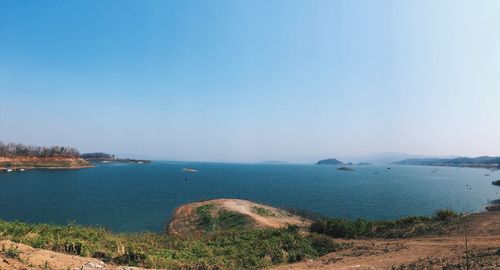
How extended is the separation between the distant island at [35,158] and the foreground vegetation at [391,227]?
147957 mm

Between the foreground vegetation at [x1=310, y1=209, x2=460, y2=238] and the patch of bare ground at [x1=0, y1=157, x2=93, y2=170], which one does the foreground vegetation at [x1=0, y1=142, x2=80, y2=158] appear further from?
the foreground vegetation at [x1=310, y1=209, x2=460, y2=238]

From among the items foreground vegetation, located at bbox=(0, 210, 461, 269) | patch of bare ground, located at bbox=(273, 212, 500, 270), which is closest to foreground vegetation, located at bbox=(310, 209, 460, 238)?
foreground vegetation, located at bbox=(0, 210, 461, 269)

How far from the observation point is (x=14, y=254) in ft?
33.9

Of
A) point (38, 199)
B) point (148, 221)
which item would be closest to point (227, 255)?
point (148, 221)

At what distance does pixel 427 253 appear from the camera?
15656 millimetres

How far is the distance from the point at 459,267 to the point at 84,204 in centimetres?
5031

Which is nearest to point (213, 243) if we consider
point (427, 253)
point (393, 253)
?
point (393, 253)

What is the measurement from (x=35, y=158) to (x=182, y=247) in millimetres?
176982

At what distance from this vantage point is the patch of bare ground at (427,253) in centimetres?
1292

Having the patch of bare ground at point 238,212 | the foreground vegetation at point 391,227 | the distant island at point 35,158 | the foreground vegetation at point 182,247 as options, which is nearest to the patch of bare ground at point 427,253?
the foreground vegetation at point 391,227

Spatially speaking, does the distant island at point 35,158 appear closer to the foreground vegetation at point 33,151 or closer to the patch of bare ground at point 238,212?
the foreground vegetation at point 33,151

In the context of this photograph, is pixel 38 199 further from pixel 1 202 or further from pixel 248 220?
pixel 248 220

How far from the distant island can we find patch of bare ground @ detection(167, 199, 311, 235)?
128 metres

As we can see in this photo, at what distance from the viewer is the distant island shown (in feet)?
476
